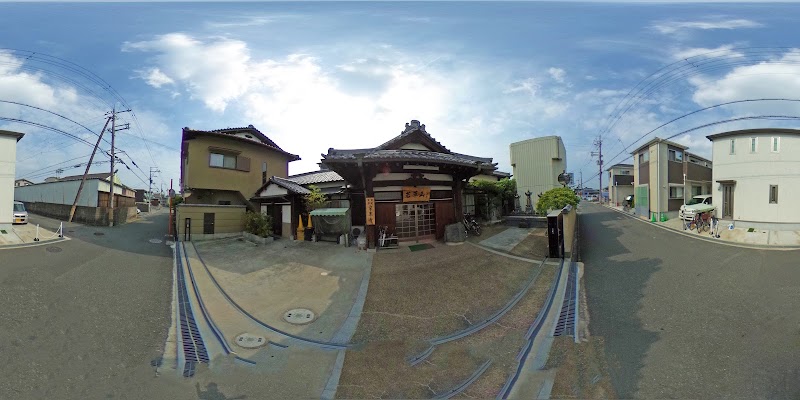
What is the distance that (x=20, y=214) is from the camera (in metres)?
9.28

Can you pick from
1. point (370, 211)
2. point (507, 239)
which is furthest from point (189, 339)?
point (507, 239)

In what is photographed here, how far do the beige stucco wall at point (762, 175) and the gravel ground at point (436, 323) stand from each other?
39.6 ft

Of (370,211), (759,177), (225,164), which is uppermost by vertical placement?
(225,164)

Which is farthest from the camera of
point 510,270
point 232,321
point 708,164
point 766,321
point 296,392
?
point 708,164

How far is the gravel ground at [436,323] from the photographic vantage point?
152 inches

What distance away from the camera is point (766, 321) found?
5.11m

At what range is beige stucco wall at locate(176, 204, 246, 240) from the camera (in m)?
13.4

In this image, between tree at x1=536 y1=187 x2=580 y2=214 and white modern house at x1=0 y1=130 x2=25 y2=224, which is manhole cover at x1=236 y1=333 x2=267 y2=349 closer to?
white modern house at x1=0 y1=130 x2=25 y2=224

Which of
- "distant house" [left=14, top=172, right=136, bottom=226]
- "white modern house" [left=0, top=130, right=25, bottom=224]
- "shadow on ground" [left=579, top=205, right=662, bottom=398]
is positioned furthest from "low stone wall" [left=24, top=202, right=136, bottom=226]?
"shadow on ground" [left=579, top=205, right=662, bottom=398]

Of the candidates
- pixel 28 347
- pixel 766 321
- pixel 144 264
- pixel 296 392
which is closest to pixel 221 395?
pixel 296 392

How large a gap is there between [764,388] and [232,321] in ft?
25.1

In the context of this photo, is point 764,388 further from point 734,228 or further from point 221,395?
point 734,228

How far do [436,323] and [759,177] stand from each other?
16.6 metres

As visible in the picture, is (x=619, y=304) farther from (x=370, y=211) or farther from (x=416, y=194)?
(x=370, y=211)
